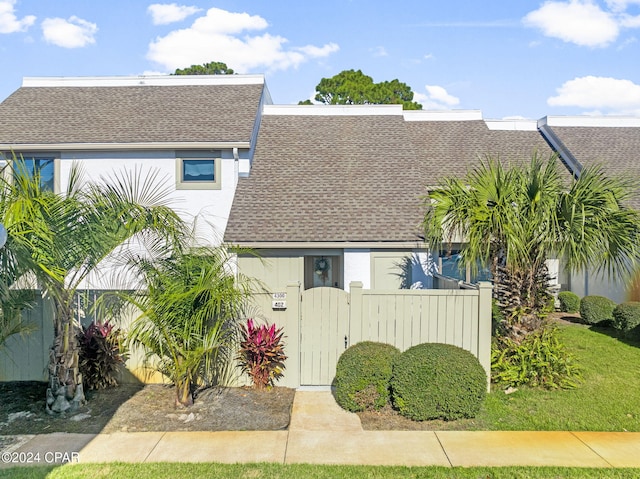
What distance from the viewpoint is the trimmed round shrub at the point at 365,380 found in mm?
7363

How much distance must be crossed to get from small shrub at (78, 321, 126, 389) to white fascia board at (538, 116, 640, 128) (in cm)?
1744

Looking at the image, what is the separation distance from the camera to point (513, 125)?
18.8m

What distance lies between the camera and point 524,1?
13.1 meters

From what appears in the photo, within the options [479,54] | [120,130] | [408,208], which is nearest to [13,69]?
[120,130]

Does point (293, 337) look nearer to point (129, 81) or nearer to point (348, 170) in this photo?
point (348, 170)

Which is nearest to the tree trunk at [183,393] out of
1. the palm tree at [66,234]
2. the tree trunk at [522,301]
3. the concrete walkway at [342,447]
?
the concrete walkway at [342,447]

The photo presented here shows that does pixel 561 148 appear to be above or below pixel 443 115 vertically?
below

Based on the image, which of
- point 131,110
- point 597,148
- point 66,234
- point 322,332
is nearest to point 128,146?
point 131,110

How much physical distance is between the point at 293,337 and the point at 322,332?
539 mm

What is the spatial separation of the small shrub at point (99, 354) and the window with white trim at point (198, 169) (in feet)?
16.6

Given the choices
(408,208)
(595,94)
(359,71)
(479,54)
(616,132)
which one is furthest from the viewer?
(595,94)

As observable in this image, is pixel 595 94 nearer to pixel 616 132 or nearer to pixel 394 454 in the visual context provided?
pixel 616 132

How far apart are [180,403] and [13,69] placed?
15581 millimetres

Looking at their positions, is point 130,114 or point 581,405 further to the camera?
point 130,114
